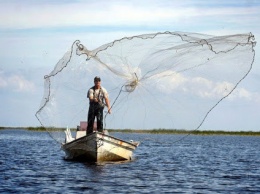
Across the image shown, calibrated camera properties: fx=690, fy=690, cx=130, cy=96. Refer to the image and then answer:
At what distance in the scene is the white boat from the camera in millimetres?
26719

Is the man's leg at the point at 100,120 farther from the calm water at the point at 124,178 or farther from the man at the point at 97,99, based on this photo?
the calm water at the point at 124,178

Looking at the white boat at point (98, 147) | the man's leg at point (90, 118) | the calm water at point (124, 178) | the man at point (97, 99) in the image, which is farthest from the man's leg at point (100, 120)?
the calm water at point (124, 178)

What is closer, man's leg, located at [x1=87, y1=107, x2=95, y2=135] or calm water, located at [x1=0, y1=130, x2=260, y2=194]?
calm water, located at [x1=0, y1=130, x2=260, y2=194]

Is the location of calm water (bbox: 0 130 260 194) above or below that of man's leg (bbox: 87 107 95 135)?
below

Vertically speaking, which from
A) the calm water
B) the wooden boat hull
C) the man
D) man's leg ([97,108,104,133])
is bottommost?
the calm water

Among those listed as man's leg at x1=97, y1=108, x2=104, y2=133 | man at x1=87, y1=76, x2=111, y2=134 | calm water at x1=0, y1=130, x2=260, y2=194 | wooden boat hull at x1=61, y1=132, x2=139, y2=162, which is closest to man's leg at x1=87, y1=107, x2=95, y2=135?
man at x1=87, y1=76, x2=111, y2=134

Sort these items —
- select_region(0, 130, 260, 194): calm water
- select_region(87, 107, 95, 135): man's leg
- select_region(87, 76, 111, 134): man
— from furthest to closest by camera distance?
select_region(87, 107, 95, 135): man's leg → select_region(87, 76, 111, 134): man → select_region(0, 130, 260, 194): calm water

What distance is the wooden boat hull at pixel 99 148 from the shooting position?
26.7 m

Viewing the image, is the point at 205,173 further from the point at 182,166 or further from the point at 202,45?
the point at 202,45

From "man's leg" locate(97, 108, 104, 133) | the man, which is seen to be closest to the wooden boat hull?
"man's leg" locate(97, 108, 104, 133)

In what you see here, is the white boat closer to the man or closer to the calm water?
the calm water

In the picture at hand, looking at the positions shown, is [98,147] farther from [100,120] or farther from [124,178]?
[124,178]

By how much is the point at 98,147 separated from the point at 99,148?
7 cm

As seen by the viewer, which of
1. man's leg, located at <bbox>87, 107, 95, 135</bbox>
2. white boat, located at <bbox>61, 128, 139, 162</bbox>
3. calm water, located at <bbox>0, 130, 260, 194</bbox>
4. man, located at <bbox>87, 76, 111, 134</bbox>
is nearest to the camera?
calm water, located at <bbox>0, 130, 260, 194</bbox>
